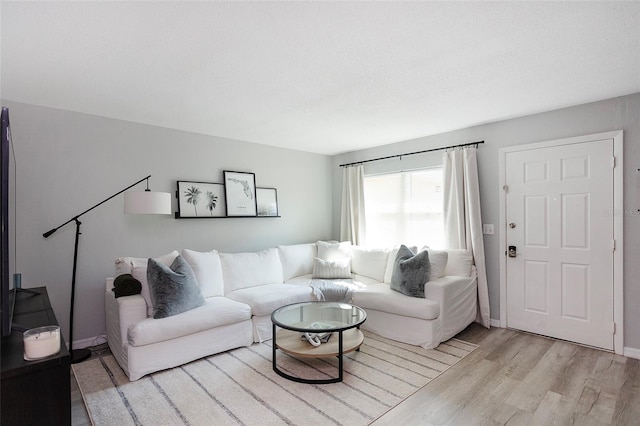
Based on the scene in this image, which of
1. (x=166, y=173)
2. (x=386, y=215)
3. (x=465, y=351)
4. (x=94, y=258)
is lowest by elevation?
(x=465, y=351)

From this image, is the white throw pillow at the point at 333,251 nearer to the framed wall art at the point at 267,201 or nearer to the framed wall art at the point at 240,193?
the framed wall art at the point at 267,201

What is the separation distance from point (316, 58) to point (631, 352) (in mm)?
3793

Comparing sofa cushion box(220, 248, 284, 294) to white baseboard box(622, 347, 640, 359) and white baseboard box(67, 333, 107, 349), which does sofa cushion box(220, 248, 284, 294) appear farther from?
white baseboard box(622, 347, 640, 359)

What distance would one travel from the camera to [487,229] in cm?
395

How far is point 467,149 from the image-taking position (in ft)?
13.2

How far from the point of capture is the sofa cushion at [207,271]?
350 cm

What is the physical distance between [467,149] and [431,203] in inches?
34.3

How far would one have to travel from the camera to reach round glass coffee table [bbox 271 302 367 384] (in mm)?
2643

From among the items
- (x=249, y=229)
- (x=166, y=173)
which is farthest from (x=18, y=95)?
(x=249, y=229)

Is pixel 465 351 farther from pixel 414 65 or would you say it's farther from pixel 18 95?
pixel 18 95

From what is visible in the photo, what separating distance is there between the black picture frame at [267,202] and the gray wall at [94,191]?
1.06ft

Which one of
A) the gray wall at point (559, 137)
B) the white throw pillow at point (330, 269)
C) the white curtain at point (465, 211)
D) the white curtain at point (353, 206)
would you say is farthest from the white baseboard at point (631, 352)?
the white curtain at point (353, 206)

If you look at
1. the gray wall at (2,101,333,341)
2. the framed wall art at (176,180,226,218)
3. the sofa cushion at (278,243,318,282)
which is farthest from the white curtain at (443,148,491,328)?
the framed wall art at (176,180,226,218)

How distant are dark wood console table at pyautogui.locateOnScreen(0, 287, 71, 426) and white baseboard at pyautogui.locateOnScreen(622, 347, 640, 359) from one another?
4228 millimetres
